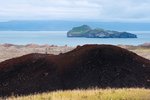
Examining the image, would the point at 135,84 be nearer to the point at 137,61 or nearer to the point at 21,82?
the point at 137,61

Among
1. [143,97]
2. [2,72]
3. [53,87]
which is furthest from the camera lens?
[2,72]

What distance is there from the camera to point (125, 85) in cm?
3139

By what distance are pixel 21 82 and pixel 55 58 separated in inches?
133

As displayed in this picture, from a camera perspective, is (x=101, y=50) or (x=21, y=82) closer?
(x=21, y=82)

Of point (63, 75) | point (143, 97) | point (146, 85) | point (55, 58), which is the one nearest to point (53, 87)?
point (63, 75)

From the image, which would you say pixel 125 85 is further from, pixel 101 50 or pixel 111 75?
pixel 101 50

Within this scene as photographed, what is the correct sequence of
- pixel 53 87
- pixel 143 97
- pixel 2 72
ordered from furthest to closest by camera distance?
pixel 2 72 → pixel 53 87 → pixel 143 97

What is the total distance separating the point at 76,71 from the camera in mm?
32531

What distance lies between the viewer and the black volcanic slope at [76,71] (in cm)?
3153

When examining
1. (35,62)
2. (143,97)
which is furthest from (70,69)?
(143,97)

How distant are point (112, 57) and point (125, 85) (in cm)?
319

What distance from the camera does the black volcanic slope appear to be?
103ft

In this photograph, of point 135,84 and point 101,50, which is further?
point 101,50

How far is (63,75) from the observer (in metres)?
32.3
